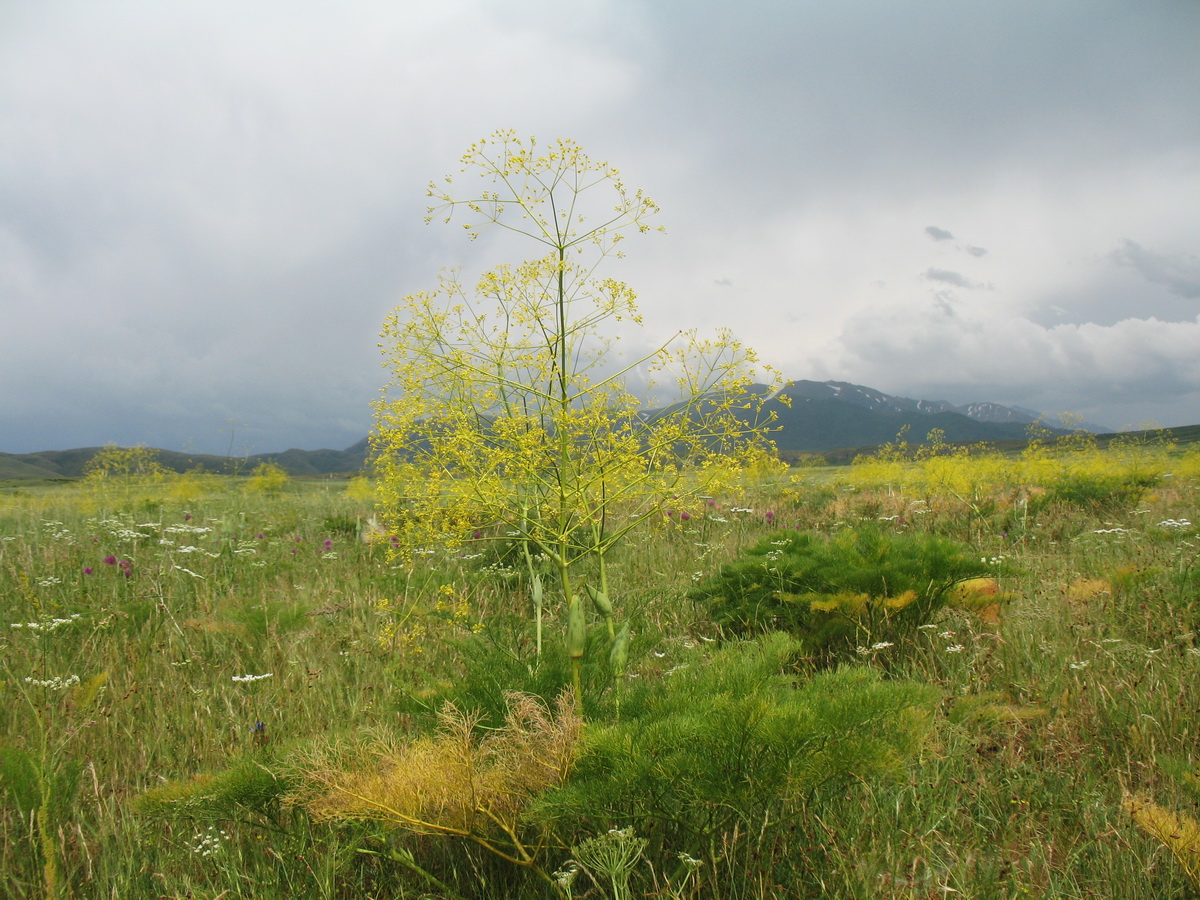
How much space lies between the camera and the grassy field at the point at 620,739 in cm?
166

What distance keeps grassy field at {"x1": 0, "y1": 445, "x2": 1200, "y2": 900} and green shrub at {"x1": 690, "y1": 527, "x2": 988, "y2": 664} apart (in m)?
0.03


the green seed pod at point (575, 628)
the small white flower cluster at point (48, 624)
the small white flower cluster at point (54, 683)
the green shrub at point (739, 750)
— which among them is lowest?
the small white flower cluster at point (54, 683)

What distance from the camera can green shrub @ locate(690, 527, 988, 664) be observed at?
3984mm

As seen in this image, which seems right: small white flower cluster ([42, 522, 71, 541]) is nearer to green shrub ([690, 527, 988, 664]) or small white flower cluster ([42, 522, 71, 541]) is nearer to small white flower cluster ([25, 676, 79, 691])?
small white flower cluster ([25, 676, 79, 691])

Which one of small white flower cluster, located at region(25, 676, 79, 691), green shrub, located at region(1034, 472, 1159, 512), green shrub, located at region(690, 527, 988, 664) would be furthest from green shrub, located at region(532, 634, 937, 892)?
green shrub, located at region(1034, 472, 1159, 512)

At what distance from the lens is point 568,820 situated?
1.84m

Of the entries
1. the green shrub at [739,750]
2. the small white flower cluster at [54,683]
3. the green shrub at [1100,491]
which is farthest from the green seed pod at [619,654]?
the green shrub at [1100,491]

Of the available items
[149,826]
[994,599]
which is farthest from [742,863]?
[994,599]

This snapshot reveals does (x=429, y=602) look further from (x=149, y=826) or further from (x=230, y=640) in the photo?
(x=149, y=826)

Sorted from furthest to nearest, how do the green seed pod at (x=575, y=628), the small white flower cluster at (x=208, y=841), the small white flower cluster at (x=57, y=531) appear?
the small white flower cluster at (x=57, y=531) < the small white flower cluster at (x=208, y=841) < the green seed pod at (x=575, y=628)

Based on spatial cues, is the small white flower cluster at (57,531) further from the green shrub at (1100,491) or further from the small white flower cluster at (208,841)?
the green shrub at (1100,491)

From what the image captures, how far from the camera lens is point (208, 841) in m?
2.19

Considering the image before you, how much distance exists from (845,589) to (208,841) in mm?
3268

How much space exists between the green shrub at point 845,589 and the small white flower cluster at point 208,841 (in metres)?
2.71
